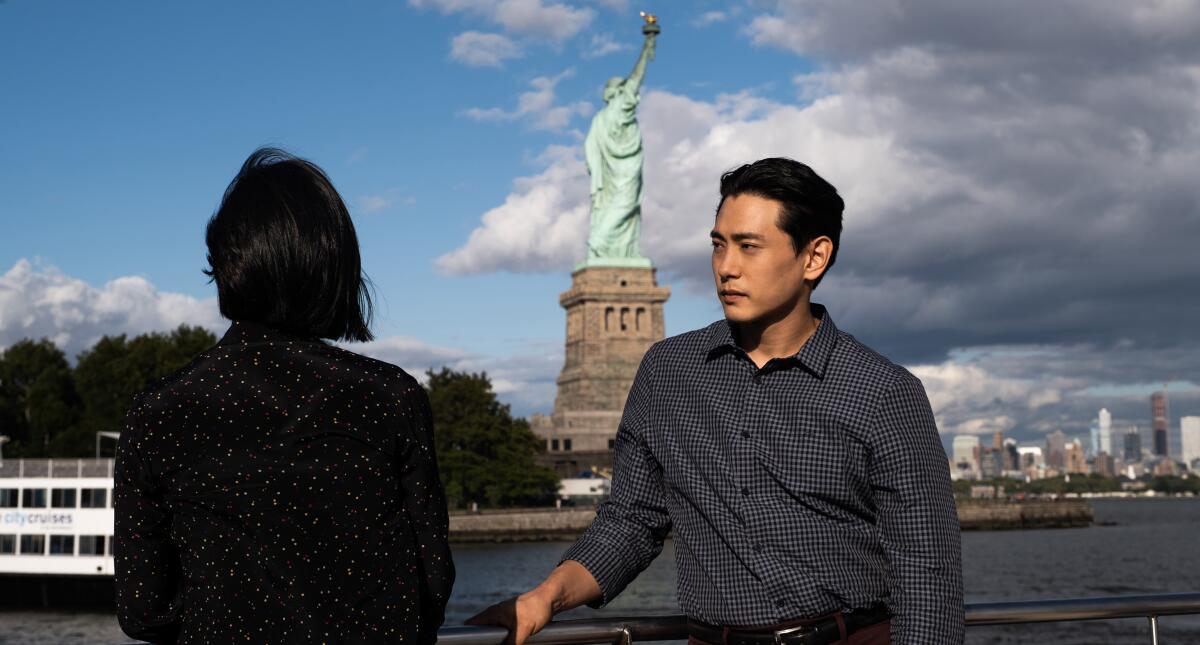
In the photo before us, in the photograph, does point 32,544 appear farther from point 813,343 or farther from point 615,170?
point 615,170

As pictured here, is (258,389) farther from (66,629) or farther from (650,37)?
(650,37)

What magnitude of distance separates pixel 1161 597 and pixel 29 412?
6214 centimetres

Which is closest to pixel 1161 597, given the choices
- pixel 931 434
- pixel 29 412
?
pixel 931 434

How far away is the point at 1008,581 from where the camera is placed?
40.0 meters

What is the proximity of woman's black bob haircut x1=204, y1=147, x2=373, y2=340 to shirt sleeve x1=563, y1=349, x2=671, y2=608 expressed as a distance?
1.00 meters

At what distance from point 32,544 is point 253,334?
3284 centimetres

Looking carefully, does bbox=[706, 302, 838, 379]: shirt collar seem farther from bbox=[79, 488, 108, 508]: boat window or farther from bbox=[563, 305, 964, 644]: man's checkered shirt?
bbox=[79, 488, 108, 508]: boat window

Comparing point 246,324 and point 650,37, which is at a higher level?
point 650,37

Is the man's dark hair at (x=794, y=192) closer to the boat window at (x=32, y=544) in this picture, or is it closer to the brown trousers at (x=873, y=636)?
the brown trousers at (x=873, y=636)

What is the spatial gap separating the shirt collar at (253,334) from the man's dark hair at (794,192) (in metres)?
1.15

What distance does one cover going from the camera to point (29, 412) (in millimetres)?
60562

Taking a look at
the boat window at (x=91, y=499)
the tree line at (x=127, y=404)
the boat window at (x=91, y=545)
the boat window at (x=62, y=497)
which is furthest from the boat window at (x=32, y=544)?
the tree line at (x=127, y=404)

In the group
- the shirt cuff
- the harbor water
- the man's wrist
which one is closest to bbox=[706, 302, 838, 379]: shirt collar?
the shirt cuff

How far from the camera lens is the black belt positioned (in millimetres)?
3025
